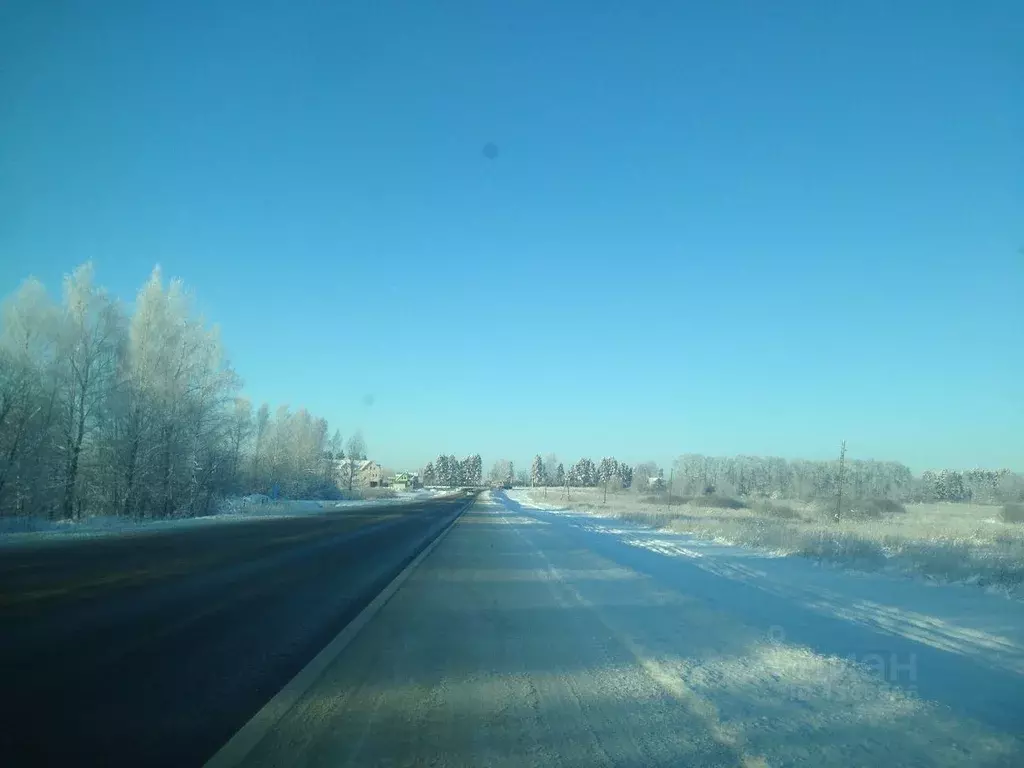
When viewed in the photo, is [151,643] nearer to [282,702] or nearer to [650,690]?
[282,702]

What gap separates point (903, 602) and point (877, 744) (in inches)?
342

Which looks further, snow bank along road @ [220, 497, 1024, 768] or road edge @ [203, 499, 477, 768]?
snow bank along road @ [220, 497, 1024, 768]

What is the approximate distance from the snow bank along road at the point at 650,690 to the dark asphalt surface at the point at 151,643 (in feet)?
2.13

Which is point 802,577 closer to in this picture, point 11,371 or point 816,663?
point 816,663

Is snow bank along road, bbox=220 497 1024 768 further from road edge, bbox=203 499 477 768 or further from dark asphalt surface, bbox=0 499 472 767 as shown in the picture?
dark asphalt surface, bbox=0 499 472 767

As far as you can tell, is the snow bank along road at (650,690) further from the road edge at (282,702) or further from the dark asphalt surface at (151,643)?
the dark asphalt surface at (151,643)

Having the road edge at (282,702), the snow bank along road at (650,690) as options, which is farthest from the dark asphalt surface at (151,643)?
the snow bank along road at (650,690)

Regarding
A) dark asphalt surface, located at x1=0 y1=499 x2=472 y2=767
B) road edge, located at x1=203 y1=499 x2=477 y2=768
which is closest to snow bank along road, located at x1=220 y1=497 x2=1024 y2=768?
road edge, located at x1=203 y1=499 x2=477 y2=768

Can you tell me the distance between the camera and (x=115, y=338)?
35.8 metres

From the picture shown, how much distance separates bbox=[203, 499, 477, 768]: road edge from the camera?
4473mm

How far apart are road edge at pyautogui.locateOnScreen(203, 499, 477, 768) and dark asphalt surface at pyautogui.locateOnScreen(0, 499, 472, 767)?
0.10m

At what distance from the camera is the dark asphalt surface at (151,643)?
483cm

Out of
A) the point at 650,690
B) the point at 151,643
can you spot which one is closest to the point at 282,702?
the point at 151,643

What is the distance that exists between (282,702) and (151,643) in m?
3.07
